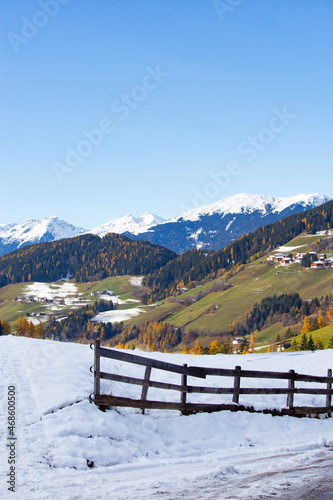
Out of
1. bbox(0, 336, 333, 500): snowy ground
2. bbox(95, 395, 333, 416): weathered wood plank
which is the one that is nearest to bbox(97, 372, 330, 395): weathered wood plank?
bbox(95, 395, 333, 416): weathered wood plank

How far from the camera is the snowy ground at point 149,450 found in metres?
8.37

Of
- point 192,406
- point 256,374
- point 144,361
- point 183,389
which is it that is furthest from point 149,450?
point 256,374

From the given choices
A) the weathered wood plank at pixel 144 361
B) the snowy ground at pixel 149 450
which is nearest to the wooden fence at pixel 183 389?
the weathered wood plank at pixel 144 361

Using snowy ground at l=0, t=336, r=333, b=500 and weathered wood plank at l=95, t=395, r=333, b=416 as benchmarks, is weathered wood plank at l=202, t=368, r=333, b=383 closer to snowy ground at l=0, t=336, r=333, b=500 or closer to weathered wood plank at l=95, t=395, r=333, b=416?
weathered wood plank at l=95, t=395, r=333, b=416

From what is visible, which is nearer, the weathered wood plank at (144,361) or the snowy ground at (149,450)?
the snowy ground at (149,450)

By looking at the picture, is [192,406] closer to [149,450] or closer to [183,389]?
[183,389]

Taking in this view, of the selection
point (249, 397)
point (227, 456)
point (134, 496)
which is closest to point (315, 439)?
point (249, 397)

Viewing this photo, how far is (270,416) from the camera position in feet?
49.0

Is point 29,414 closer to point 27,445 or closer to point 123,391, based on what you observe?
point 27,445

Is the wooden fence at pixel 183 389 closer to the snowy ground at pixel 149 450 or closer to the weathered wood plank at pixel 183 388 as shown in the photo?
the weathered wood plank at pixel 183 388

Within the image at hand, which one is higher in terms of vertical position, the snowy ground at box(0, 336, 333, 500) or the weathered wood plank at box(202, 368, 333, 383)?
the weathered wood plank at box(202, 368, 333, 383)

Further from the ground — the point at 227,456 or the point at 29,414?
the point at 29,414

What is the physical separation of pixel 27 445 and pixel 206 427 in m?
5.68

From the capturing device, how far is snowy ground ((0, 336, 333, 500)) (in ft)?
27.5
